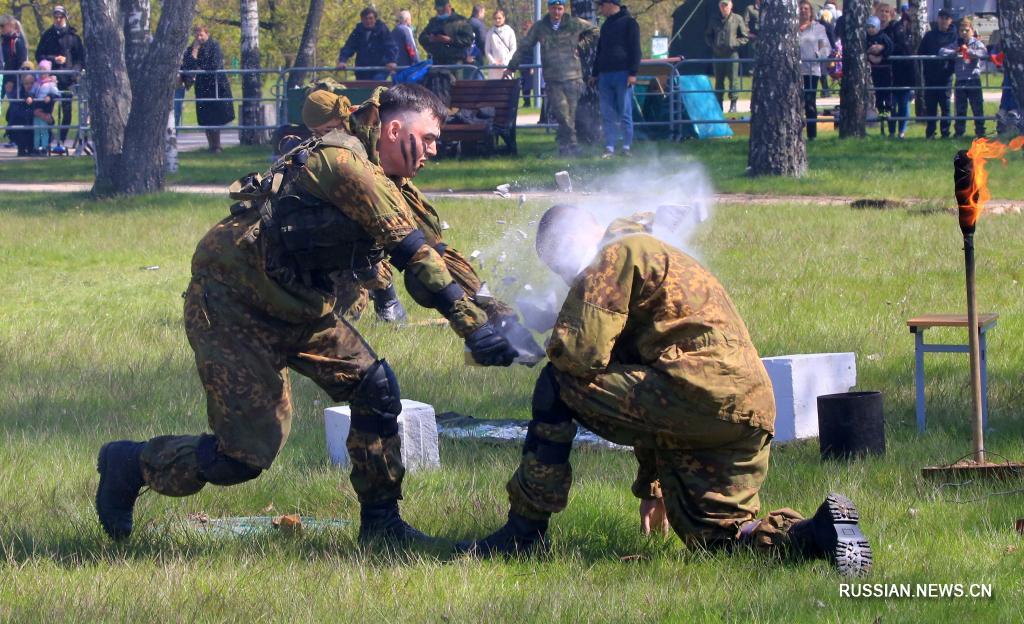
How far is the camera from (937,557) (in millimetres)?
4676

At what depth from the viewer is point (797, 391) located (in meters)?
6.66

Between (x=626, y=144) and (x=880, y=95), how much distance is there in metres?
6.55

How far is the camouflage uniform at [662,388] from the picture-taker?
4.48 meters

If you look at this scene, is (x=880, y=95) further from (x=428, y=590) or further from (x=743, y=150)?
(x=428, y=590)

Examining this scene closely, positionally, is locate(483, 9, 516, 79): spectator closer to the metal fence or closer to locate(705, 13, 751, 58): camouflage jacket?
the metal fence

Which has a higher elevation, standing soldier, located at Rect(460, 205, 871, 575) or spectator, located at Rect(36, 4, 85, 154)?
spectator, located at Rect(36, 4, 85, 154)

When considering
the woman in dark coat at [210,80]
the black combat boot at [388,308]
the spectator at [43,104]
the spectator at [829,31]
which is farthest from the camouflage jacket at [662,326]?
the spectator at [43,104]

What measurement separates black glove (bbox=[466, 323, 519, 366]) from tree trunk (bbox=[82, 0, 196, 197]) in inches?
532

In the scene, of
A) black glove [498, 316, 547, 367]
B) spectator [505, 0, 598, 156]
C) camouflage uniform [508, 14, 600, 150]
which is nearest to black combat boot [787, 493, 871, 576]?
black glove [498, 316, 547, 367]

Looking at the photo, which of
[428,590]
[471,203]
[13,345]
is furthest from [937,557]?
[471,203]

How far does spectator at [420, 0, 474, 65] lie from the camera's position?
74.0ft

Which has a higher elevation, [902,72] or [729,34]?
[729,34]

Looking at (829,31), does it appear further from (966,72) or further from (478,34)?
(478,34)

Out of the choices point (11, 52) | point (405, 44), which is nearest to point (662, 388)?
point (405, 44)
